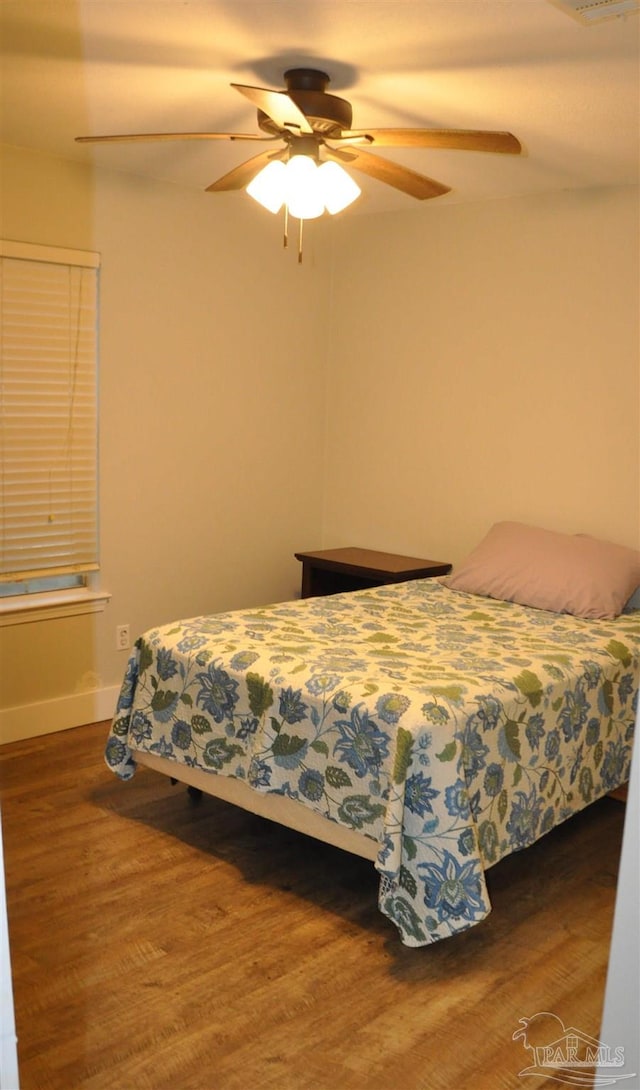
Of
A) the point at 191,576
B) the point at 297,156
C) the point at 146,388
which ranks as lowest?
the point at 191,576

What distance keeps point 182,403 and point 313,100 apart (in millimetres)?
1760

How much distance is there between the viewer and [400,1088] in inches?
74.4

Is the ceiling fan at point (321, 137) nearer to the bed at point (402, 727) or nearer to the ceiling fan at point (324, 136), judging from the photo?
the ceiling fan at point (324, 136)

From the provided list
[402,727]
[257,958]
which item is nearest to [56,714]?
[257,958]

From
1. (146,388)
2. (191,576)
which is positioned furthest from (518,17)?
(191,576)

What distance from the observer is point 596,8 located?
1972mm

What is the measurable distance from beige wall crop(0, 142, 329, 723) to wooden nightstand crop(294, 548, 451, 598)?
1.00ft

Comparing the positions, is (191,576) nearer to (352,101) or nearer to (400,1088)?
(352,101)

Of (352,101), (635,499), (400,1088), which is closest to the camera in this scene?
(400,1088)

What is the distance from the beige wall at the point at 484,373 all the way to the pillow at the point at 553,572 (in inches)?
8.4

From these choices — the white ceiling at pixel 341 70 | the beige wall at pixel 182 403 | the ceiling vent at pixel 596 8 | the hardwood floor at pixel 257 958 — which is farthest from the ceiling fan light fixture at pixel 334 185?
the hardwood floor at pixel 257 958

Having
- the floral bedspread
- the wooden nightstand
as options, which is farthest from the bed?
the wooden nightstand

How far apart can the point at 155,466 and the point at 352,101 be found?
178cm

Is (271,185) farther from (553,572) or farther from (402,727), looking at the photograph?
(553,572)
